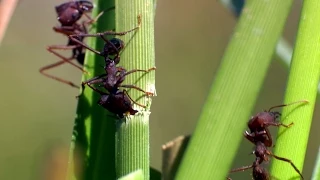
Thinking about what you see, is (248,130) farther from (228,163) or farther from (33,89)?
(33,89)

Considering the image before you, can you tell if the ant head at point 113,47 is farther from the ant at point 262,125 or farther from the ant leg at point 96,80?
the ant at point 262,125

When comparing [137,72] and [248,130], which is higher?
[137,72]

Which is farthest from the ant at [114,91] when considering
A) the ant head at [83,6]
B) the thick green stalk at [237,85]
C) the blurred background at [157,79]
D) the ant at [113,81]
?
the blurred background at [157,79]

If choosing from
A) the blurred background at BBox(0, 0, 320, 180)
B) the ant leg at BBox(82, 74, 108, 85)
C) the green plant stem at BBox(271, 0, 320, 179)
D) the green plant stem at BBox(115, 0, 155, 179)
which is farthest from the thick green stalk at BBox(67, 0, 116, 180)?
the blurred background at BBox(0, 0, 320, 180)

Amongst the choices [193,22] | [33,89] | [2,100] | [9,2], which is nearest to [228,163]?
[9,2]

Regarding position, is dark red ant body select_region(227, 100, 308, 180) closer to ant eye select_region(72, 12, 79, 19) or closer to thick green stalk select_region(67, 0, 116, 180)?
thick green stalk select_region(67, 0, 116, 180)

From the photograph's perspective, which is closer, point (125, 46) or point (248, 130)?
point (125, 46)
